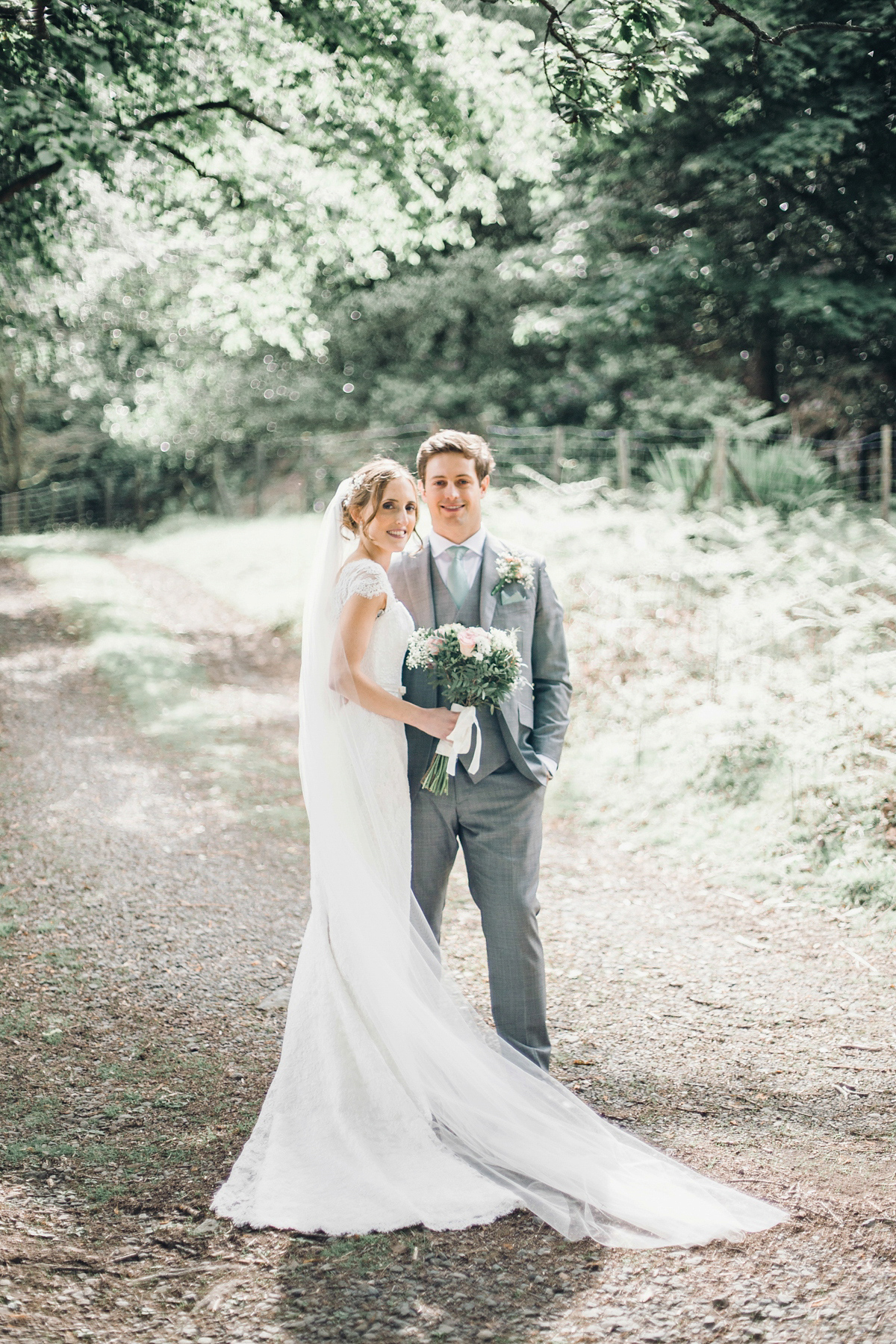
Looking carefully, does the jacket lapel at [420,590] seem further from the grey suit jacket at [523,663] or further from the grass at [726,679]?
the grass at [726,679]

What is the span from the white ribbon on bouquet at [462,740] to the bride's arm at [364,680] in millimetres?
30

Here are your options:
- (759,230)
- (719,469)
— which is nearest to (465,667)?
(719,469)

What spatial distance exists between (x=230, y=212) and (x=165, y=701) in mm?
5783

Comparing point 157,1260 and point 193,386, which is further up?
point 193,386

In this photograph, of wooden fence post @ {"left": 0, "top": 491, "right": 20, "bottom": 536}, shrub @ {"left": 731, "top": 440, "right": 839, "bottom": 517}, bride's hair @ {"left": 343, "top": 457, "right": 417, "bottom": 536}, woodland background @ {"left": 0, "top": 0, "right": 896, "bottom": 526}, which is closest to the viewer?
bride's hair @ {"left": 343, "top": 457, "right": 417, "bottom": 536}

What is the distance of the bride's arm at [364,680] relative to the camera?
3342mm

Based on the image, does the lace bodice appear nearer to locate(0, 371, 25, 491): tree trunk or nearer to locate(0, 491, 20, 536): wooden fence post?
locate(0, 371, 25, 491): tree trunk

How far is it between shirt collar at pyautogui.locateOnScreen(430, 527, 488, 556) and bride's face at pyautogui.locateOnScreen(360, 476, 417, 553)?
0.22 metres

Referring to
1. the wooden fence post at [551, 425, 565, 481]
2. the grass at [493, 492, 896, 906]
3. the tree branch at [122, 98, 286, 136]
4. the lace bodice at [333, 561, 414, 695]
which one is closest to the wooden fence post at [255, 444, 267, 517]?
the wooden fence post at [551, 425, 565, 481]

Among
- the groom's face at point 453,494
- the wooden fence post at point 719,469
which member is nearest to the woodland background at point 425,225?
the wooden fence post at point 719,469

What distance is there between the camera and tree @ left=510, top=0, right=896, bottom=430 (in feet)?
46.7

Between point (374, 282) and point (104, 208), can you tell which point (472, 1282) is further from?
point (374, 282)

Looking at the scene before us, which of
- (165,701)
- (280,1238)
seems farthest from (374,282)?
(280,1238)

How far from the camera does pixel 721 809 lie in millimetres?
6609
